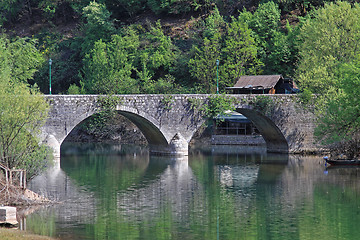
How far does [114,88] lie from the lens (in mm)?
73062

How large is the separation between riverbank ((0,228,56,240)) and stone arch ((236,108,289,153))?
31.6 m

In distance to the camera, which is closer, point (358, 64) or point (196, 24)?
point (358, 64)

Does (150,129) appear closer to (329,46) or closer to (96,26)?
(329,46)

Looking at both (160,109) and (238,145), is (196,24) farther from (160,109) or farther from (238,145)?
(160,109)

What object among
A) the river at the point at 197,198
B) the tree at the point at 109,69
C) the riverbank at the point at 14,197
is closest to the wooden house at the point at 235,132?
the tree at the point at 109,69

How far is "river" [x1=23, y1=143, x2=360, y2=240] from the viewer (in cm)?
2903

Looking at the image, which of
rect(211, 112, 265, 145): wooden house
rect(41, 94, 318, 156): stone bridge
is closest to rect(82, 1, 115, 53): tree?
rect(211, 112, 265, 145): wooden house

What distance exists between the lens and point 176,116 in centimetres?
5541

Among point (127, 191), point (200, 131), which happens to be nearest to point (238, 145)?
point (200, 131)

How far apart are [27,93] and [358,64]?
24.7 m

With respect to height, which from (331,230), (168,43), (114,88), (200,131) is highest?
(168,43)

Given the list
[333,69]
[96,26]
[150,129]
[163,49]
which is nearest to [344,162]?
[333,69]

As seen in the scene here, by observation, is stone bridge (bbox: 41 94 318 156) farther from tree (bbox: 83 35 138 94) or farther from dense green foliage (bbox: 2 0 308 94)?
tree (bbox: 83 35 138 94)

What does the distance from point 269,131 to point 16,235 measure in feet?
120
